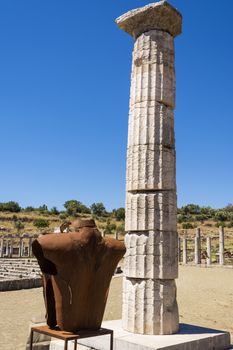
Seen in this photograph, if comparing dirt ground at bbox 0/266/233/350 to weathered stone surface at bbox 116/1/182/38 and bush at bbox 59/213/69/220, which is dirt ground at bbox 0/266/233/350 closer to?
weathered stone surface at bbox 116/1/182/38

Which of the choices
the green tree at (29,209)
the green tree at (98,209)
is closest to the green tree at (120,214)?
the green tree at (98,209)

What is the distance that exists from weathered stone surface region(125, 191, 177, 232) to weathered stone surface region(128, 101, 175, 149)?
114cm

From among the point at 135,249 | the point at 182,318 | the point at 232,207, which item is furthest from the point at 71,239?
the point at 232,207

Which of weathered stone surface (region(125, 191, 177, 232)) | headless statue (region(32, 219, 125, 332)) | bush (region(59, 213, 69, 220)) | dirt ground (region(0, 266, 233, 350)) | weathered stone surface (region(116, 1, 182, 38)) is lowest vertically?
dirt ground (region(0, 266, 233, 350))

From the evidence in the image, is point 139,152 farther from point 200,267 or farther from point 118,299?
point 200,267

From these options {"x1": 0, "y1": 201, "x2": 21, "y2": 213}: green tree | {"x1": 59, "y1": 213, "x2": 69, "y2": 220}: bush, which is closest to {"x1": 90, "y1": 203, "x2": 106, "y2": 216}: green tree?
{"x1": 59, "y1": 213, "x2": 69, "y2": 220}: bush

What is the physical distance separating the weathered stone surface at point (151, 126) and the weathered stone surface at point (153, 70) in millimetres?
167

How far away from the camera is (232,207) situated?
294ft

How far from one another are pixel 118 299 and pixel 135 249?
889 centimetres

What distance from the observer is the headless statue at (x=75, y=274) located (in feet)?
17.1

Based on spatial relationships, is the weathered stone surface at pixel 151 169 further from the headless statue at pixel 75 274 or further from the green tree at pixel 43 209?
the green tree at pixel 43 209

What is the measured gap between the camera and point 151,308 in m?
8.15

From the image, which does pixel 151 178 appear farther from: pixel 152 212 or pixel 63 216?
pixel 63 216

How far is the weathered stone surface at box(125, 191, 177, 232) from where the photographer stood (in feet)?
27.8
